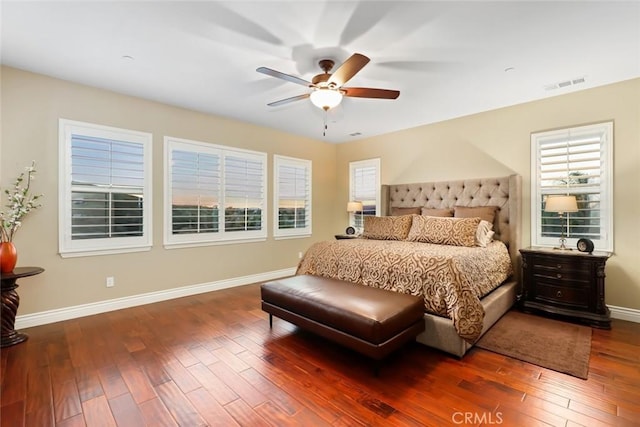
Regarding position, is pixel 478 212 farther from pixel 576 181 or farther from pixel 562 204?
pixel 576 181

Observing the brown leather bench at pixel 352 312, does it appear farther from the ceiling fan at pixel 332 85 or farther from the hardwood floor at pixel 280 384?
the ceiling fan at pixel 332 85

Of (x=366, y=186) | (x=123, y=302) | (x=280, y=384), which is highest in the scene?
(x=366, y=186)

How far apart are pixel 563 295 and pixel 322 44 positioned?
3.71 meters

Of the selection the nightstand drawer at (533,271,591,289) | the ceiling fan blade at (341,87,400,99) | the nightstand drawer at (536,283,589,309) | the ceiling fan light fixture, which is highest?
the ceiling fan blade at (341,87,400,99)

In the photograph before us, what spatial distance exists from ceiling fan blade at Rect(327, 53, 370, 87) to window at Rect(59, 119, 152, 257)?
9.19ft

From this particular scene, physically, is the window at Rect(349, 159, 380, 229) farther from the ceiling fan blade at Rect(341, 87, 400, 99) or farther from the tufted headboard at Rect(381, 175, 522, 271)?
the ceiling fan blade at Rect(341, 87, 400, 99)

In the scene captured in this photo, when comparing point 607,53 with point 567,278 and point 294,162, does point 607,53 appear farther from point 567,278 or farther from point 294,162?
point 294,162

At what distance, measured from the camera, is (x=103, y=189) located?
11.8 ft

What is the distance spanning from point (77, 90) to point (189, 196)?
173cm

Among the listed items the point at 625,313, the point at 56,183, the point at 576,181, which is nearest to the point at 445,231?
the point at 576,181

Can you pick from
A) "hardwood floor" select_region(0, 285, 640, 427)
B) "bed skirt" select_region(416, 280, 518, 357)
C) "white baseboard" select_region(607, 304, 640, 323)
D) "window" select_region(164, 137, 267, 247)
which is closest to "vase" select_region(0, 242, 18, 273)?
"hardwood floor" select_region(0, 285, 640, 427)

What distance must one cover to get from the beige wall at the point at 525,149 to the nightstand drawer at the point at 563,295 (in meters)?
0.51

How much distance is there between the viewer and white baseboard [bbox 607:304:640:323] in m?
3.28

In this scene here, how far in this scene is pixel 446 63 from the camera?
9.61 ft
